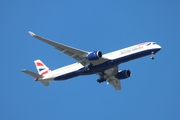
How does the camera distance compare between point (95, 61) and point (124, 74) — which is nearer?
point (95, 61)

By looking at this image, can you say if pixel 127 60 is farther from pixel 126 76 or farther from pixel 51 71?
pixel 51 71

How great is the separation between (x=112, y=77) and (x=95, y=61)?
29.1 feet

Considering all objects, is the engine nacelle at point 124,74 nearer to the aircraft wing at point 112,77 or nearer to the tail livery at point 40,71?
the aircraft wing at point 112,77

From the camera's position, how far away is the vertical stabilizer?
221 feet

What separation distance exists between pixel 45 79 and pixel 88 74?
24.4 ft

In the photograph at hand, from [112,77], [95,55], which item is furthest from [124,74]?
[95,55]

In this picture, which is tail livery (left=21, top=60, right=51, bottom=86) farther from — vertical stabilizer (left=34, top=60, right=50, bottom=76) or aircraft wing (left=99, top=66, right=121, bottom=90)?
A: aircraft wing (left=99, top=66, right=121, bottom=90)

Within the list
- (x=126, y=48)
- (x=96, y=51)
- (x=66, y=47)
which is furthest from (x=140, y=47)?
(x=66, y=47)

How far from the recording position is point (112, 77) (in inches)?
2657

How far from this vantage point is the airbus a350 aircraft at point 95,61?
58.0m

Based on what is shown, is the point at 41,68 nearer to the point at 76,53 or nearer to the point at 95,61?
the point at 76,53

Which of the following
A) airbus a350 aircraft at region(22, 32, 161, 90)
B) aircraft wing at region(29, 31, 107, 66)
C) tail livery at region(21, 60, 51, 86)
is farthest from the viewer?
tail livery at region(21, 60, 51, 86)

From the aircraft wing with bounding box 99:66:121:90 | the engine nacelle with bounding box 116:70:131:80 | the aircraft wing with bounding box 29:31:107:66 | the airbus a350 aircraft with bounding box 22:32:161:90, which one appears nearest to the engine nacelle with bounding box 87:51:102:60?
the airbus a350 aircraft with bounding box 22:32:161:90

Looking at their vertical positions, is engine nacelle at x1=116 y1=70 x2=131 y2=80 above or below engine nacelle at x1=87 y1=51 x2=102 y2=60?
above
